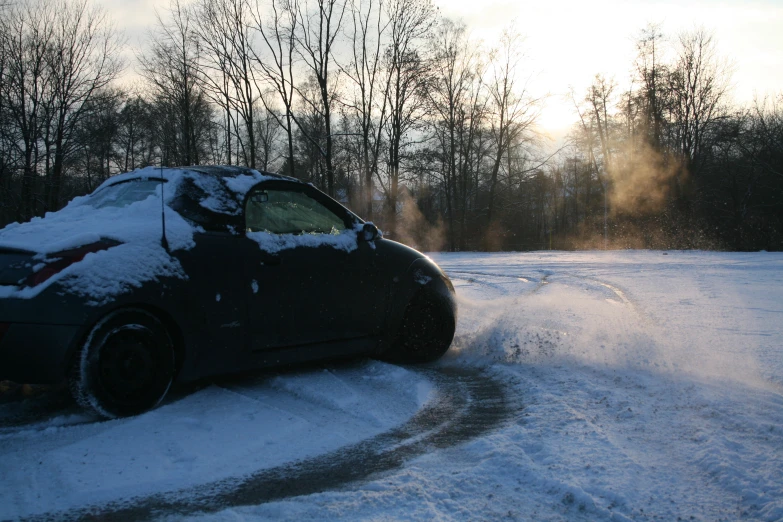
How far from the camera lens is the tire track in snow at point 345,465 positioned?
227 centimetres

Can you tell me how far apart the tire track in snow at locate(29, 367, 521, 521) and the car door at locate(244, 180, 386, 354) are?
→ 37.0 inches

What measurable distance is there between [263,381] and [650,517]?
279 cm

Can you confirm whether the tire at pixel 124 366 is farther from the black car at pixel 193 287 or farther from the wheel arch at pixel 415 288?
the wheel arch at pixel 415 288

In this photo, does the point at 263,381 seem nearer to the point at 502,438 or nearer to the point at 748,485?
the point at 502,438

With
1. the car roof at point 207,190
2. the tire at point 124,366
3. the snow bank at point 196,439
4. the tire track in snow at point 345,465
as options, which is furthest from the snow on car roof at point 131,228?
the tire track in snow at point 345,465

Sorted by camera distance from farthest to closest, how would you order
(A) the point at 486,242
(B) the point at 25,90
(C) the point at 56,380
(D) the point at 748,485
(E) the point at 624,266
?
(A) the point at 486,242 < (B) the point at 25,90 < (E) the point at 624,266 < (C) the point at 56,380 < (D) the point at 748,485

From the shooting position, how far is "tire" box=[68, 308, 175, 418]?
3.07 metres

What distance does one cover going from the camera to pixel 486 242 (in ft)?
138

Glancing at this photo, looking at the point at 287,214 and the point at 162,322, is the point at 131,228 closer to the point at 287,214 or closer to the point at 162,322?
the point at 162,322

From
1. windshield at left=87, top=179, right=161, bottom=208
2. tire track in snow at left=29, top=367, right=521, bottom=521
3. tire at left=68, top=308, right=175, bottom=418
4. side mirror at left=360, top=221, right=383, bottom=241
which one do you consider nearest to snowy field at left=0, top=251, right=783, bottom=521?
tire track in snow at left=29, top=367, right=521, bottom=521

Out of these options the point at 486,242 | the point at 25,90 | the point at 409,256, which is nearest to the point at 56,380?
the point at 409,256

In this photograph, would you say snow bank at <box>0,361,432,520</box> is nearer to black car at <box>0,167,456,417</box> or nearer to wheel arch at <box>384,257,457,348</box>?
black car at <box>0,167,456,417</box>

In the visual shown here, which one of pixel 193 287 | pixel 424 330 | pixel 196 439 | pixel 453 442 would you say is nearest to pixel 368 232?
pixel 424 330

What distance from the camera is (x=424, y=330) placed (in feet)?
16.3
